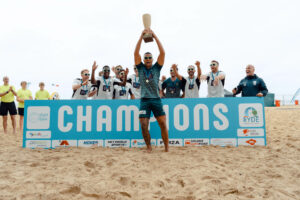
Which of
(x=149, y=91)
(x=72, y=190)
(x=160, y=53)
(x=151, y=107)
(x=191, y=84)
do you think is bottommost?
(x=72, y=190)

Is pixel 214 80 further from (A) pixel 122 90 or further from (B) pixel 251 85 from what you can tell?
(A) pixel 122 90

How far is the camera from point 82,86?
5.36 meters

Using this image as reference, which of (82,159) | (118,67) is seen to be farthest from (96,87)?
(82,159)

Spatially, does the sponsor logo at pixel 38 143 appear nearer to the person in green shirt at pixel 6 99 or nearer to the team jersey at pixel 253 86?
the person in green shirt at pixel 6 99

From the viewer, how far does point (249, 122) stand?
4.46m

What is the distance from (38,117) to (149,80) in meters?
2.82

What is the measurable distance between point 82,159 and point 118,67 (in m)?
3.79

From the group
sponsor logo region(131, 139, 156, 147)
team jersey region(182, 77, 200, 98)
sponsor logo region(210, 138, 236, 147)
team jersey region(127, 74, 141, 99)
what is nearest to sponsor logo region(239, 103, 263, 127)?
sponsor logo region(210, 138, 236, 147)

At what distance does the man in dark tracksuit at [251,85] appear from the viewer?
203 inches

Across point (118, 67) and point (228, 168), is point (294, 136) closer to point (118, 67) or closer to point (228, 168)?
point (228, 168)

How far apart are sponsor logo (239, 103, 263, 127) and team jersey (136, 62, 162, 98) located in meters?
2.14

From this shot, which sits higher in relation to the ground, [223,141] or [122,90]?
[122,90]

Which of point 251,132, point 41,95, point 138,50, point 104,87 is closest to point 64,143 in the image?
point 104,87

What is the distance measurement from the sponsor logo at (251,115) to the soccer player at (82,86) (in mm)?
4017
